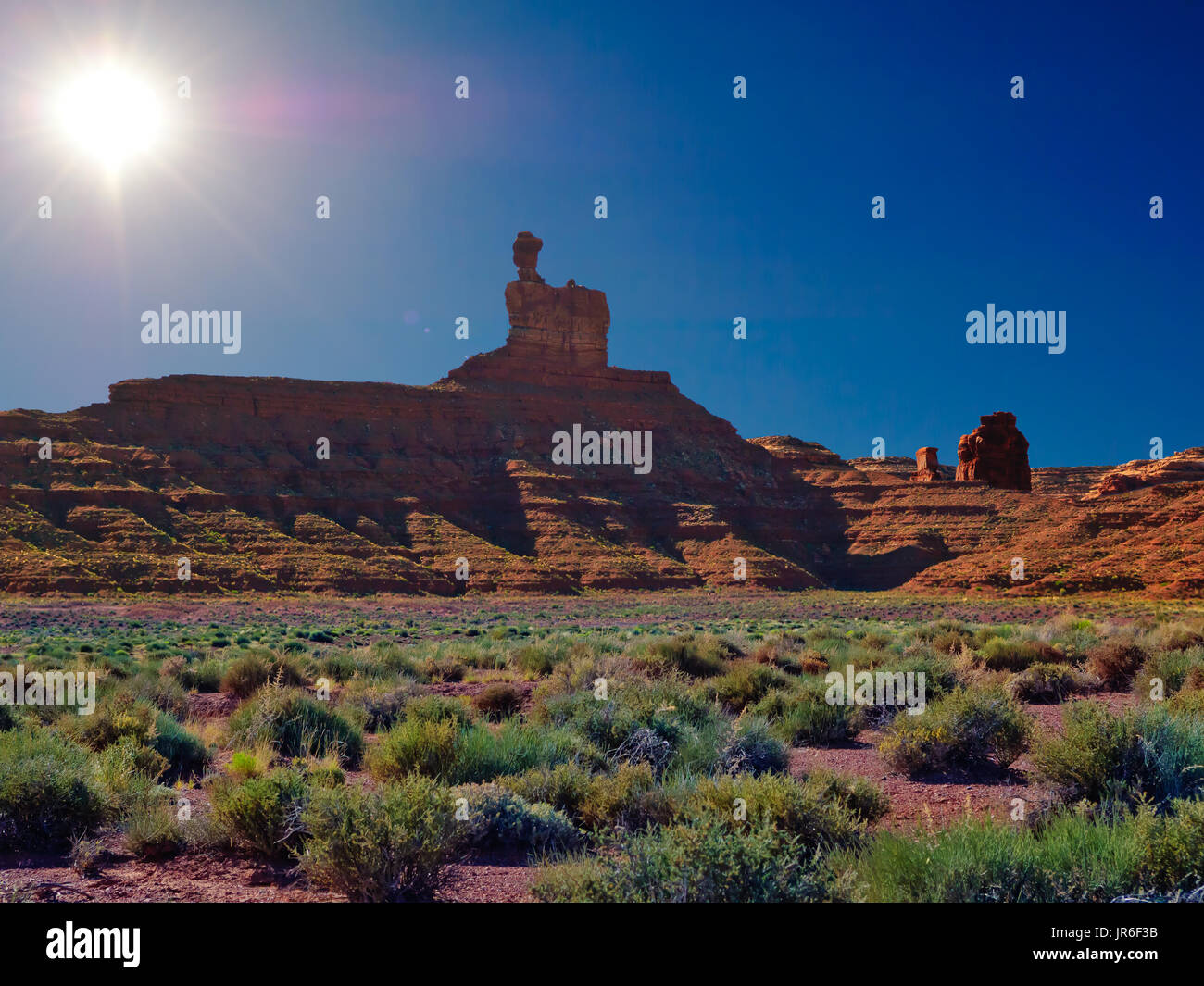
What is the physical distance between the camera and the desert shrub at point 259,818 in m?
5.73

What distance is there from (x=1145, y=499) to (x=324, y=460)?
204 ft

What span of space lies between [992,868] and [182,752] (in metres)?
7.71

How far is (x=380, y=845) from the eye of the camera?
15.4 feet

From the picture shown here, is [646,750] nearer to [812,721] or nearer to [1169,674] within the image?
[812,721]

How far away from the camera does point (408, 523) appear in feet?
221

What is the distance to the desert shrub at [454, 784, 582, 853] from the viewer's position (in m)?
5.92

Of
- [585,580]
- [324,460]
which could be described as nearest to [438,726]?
[585,580]

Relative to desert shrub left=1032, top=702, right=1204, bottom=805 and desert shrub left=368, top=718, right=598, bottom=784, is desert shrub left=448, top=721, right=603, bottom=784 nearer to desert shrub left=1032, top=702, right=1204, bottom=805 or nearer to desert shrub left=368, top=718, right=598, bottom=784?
desert shrub left=368, top=718, right=598, bottom=784

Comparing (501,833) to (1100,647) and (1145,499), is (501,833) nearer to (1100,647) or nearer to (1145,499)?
(1100,647)

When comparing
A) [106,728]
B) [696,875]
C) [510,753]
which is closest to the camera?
[696,875]

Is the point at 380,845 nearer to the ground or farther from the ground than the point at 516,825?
farther from the ground

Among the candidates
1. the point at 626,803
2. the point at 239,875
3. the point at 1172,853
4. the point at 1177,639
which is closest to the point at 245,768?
the point at 239,875

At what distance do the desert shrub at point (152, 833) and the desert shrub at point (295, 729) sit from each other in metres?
2.69

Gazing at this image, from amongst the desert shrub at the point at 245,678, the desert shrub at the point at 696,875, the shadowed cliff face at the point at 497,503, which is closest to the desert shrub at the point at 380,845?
the desert shrub at the point at 696,875
